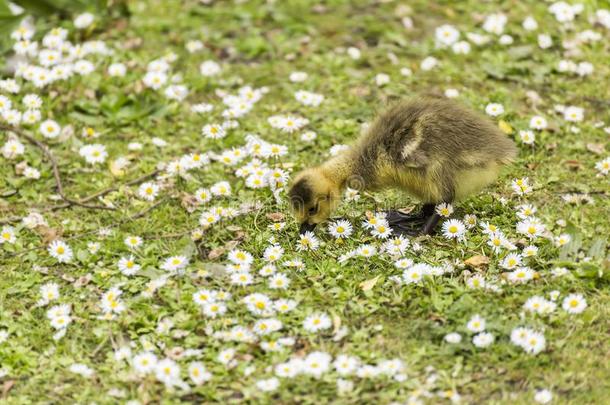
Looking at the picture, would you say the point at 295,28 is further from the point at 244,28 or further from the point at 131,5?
the point at 131,5

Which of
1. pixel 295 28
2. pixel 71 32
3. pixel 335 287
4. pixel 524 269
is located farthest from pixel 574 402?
pixel 71 32

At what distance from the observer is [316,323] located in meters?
5.46

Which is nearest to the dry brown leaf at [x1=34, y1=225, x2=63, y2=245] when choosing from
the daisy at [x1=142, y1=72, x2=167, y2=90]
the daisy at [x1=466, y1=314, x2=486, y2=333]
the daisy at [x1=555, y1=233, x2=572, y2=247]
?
the daisy at [x1=142, y1=72, x2=167, y2=90]

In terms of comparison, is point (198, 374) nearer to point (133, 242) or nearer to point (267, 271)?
point (267, 271)

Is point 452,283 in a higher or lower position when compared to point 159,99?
higher

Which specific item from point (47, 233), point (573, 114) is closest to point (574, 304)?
point (573, 114)

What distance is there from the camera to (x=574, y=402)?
4824mm

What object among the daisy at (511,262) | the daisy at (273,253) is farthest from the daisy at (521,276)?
the daisy at (273,253)

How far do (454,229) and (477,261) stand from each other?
343 mm

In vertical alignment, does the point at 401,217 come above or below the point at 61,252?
above

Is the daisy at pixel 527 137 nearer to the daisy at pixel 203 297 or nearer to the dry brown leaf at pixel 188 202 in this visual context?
the dry brown leaf at pixel 188 202

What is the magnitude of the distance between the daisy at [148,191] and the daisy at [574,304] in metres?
3.21

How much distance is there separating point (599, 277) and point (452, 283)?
92 centimetres

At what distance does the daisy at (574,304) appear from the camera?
17.6 ft
